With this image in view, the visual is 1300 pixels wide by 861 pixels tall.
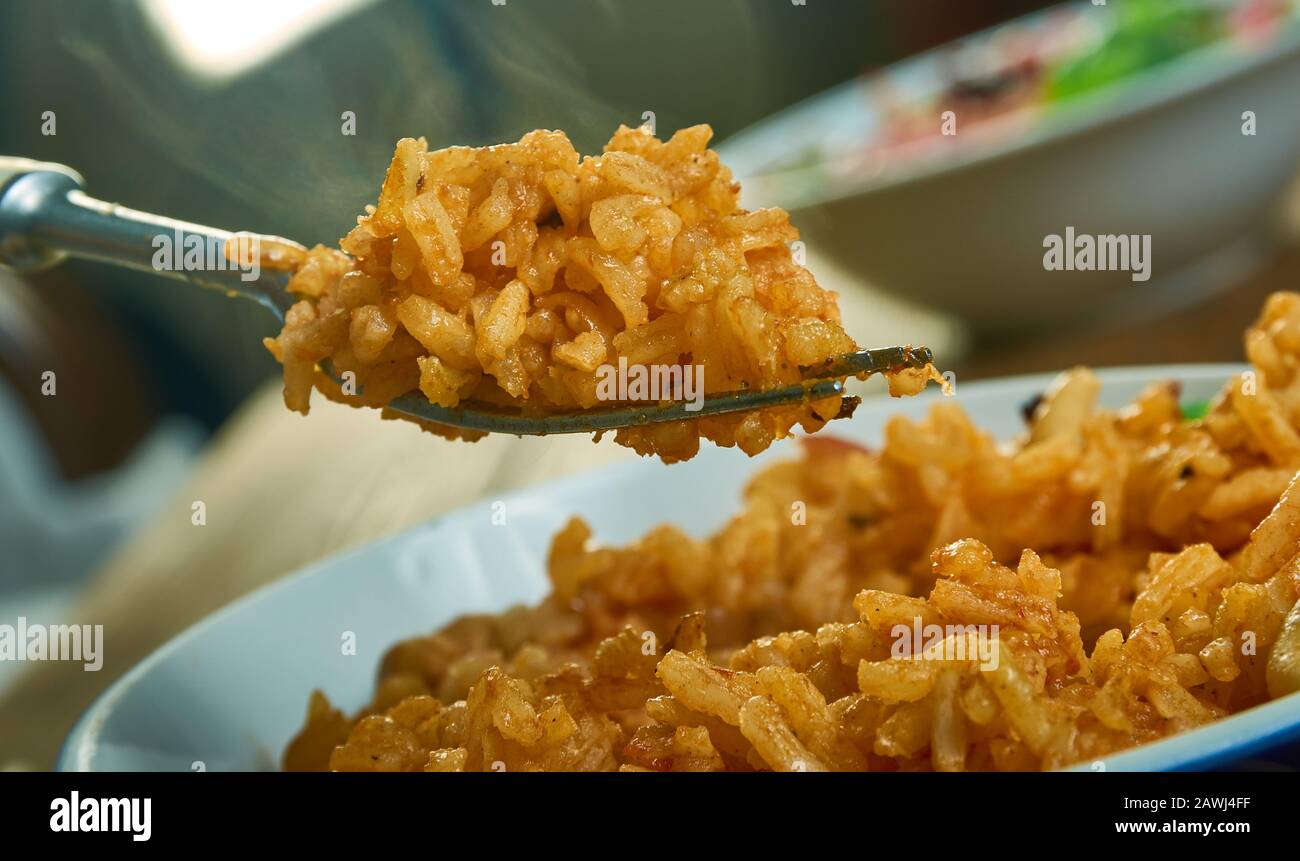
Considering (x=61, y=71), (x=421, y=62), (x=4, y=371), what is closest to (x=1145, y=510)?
(x=421, y=62)

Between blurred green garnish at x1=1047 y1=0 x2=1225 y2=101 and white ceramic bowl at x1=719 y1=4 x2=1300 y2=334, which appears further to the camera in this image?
blurred green garnish at x1=1047 y1=0 x2=1225 y2=101

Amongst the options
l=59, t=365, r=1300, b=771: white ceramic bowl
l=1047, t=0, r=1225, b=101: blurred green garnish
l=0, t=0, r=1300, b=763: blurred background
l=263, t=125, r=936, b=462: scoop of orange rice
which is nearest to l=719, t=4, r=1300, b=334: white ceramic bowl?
l=0, t=0, r=1300, b=763: blurred background

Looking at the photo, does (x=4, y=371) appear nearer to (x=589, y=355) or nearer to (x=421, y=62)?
(x=421, y=62)

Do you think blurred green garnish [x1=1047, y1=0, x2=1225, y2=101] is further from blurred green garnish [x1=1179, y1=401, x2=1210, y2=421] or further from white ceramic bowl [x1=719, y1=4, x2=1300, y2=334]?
blurred green garnish [x1=1179, y1=401, x2=1210, y2=421]

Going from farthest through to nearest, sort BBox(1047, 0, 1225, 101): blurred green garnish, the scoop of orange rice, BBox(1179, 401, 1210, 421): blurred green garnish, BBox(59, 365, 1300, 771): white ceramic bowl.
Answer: BBox(1047, 0, 1225, 101): blurred green garnish, BBox(1179, 401, 1210, 421): blurred green garnish, BBox(59, 365, 1300, 771): white ceramic bowl, the scoop of orange rice

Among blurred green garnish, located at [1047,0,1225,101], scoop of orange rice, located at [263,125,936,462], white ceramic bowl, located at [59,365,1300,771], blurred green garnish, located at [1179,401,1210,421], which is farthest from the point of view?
blurred green garnish, located at [1047,0,1225,101]

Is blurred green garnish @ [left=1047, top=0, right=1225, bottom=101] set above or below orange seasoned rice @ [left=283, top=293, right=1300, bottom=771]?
above

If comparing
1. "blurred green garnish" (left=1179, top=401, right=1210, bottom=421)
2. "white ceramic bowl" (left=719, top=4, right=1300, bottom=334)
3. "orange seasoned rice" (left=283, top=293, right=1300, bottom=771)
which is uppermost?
"white ceramic bowl" (left=719, top=4, right=1300, bottom=334)
